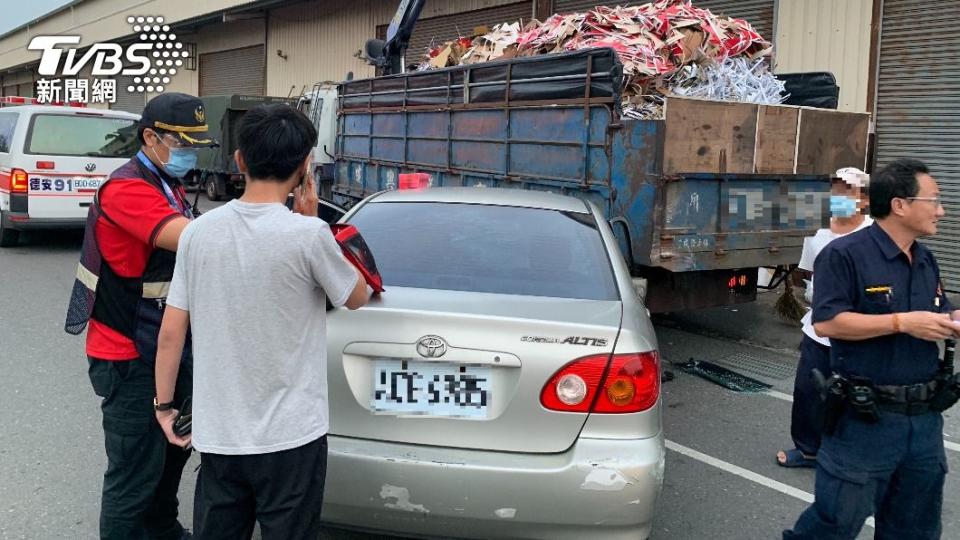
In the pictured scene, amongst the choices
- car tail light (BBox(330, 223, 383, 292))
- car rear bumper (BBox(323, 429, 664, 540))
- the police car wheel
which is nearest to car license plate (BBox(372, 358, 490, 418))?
car rear bumper (BBox(323, 429, 664, 540))

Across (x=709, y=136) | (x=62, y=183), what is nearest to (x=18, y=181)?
(x=62, y=183)

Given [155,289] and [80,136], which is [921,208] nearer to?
[155,289]

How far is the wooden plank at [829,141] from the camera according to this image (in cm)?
680

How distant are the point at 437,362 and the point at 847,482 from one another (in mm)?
1424

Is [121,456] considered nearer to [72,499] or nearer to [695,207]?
[72,499]

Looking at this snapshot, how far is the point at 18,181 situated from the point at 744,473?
966 cm

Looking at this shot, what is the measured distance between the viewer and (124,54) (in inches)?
1485

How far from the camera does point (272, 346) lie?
218cm

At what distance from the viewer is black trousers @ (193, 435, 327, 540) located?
87.4 inches

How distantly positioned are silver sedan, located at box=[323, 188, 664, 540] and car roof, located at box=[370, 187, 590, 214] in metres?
1.09

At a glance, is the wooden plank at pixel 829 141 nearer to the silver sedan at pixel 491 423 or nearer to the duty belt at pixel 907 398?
the duty belt at pixel 907 398

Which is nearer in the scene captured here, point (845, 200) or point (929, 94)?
point (845, 200)

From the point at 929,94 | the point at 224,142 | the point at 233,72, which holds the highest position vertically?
the point at 233,72

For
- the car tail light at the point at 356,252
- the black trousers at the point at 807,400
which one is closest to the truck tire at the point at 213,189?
the black trousers at the point at 807,400
